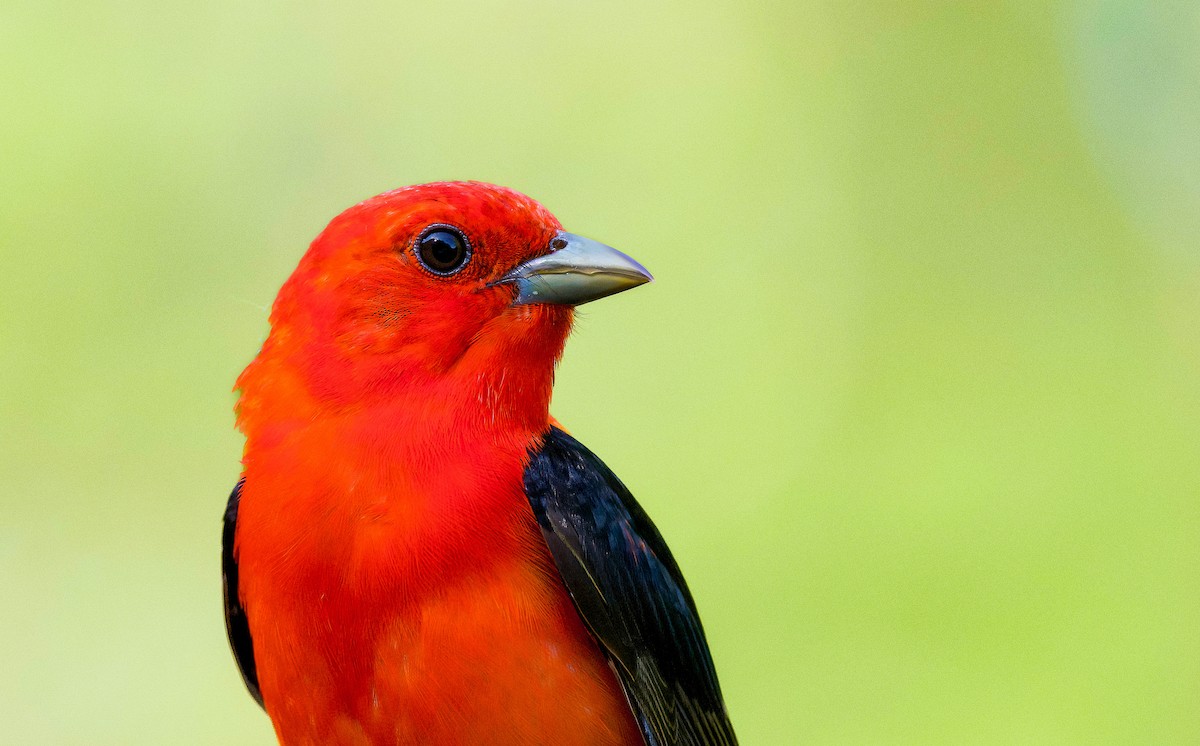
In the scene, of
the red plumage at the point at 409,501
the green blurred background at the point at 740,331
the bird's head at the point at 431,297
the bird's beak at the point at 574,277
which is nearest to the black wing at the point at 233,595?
the red plumage at the point at 409,501

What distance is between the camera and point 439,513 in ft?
11.7

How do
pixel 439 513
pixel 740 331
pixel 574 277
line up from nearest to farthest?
pixel 439 513
pixel 574 277
pixel 740 331

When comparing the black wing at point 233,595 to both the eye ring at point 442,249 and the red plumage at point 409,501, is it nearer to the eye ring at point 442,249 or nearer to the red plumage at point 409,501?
the red plumage at point 409,501

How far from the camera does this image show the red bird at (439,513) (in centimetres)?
346

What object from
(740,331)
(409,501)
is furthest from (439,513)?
(740,331)

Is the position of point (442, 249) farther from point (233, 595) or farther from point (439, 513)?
point (233, 595)

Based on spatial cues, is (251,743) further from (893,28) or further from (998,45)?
(998,45)

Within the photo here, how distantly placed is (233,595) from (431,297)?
1.17 meters

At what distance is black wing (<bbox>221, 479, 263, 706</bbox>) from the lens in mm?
3984

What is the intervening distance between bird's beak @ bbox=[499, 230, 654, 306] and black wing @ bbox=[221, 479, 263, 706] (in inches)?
42.6

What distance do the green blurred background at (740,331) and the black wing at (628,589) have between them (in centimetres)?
354

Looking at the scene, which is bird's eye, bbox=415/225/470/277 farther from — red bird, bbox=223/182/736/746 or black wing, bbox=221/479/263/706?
black wing, bbox=221/479/263/706

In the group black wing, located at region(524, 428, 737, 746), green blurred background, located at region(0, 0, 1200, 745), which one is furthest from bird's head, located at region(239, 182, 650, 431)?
green blurred background, located at region(0, 0, 1200, 745)

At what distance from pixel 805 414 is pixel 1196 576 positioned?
295cm
